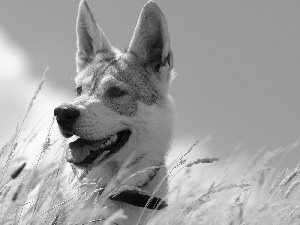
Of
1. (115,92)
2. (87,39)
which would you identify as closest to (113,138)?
(115,92)

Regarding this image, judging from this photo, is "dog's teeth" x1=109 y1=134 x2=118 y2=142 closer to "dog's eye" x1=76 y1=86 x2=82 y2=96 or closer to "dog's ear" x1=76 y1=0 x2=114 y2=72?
"dog's eye" x1=76 y1=86 x2=82 y2=96

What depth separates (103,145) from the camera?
357 cm

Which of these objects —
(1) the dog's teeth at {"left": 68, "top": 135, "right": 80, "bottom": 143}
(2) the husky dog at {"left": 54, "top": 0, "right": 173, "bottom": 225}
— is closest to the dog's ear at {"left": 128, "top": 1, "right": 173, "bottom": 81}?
(2) the husky dog at {"left": 54, "top": 0, "right": 173, "bottom": 225}

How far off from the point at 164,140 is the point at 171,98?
72cm

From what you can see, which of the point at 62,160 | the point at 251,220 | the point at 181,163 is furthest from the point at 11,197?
the point at 251,220

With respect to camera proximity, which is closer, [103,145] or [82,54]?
[103,145]

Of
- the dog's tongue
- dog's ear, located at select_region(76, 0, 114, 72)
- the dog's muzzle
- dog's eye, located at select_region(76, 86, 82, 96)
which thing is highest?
dog's ear, located at select_region(76, 0, 114, 72)

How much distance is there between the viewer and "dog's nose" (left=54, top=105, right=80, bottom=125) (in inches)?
135

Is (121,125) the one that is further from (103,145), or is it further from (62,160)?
(62,160)

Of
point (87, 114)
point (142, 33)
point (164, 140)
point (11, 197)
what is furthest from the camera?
point (142, 33)

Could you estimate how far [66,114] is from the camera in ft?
11.2

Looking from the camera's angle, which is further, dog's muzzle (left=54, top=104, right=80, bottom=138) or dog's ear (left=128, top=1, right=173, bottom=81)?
dog's ear (left=128, top=1, right=173, bottom=81)

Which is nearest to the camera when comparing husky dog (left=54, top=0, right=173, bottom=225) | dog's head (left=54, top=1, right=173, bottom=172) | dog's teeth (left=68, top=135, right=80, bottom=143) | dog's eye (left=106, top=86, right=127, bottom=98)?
husky dog (left=54, top=0, right=173, bottom=225)

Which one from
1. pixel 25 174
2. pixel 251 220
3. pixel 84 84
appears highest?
pixel 84 84
